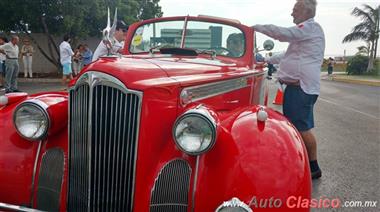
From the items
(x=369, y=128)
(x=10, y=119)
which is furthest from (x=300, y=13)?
(x=369, y=128)

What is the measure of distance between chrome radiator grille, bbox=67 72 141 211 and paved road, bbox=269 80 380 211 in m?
2.36

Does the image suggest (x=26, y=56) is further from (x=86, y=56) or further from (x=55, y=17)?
(x=86, y=56)

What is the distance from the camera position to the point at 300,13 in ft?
13.1

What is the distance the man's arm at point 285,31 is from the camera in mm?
3689

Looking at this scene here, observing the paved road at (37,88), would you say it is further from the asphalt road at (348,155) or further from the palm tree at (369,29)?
the palm tree at (369,29)

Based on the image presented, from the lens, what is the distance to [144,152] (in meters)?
2.18

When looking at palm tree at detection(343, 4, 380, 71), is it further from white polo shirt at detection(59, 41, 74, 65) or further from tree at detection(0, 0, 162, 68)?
white polo shirt at detection(59, 41, 74, 65)

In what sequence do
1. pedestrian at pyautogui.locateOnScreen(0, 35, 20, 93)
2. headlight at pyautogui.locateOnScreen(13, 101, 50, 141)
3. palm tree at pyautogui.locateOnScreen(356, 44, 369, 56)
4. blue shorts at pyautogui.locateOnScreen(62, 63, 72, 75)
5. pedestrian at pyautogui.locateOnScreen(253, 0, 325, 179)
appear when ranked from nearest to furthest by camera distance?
1. headlight at pyautogui.locateOnScreen(13, 101, 50, 141)
2. pedestrian at pyautogui.locateOnScreen(253, 0, 325, 179)
3. pedestrian at pyautogui.locateOnScreen(0, 35, 20, 93)
4. blue shorts at pyautogui.locateOnScreen(62, 63, 72, 75)
5. palm tree at pyautogui.locateOnScreen(356, 44, 369, 56)

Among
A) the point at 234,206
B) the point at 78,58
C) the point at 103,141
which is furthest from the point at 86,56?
the point at 234,206

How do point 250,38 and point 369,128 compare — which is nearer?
point 250,38

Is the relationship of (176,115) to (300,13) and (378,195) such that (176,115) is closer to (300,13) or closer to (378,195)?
(300,13)

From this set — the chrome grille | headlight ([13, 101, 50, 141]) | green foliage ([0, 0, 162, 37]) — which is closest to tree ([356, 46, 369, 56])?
green foliage ([0, 0, 162, 37])

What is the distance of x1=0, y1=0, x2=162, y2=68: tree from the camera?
1583 cm

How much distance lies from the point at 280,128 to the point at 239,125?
10.7 inches
